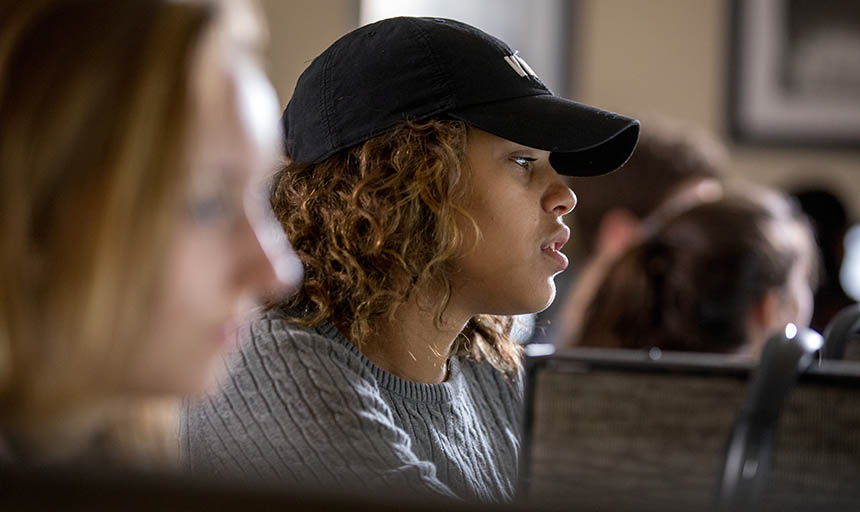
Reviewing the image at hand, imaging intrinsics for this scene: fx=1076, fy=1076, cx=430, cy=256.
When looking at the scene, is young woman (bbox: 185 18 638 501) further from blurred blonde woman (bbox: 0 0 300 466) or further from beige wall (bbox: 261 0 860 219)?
beige wall (bbox: 261 0 860 219)

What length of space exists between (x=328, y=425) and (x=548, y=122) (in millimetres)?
361

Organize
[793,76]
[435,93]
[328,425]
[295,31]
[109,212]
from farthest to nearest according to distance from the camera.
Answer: [793,76] < [295,31] < [435,93] < [328,425] < [109,212]

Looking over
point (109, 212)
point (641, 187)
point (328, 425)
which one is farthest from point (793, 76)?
point (109, 212)

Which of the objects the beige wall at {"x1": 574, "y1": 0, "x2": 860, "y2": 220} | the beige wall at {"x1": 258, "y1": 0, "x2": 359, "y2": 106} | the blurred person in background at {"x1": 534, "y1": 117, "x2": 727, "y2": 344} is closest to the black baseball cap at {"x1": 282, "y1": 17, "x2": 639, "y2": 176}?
the blurred person in background at {"x1": 534, "y1": 117, "x2": 727, "y2": 344}

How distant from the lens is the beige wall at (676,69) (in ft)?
11.4

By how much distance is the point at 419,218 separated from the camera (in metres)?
1.09

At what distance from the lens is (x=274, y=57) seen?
3307 millimetres

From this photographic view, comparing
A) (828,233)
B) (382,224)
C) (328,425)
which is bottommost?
(828,233)

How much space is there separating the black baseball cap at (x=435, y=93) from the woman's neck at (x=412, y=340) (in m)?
0.18

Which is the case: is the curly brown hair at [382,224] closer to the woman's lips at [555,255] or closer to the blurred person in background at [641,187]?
the woman's lips at [555,255]

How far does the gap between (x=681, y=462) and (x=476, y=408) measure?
1.98 ft

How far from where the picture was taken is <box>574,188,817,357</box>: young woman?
1.63m

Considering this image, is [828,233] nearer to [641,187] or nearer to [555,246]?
[641,187]

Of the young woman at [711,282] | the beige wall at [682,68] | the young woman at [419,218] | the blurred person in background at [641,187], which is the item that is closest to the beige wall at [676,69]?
the beige wall at [682,68]
